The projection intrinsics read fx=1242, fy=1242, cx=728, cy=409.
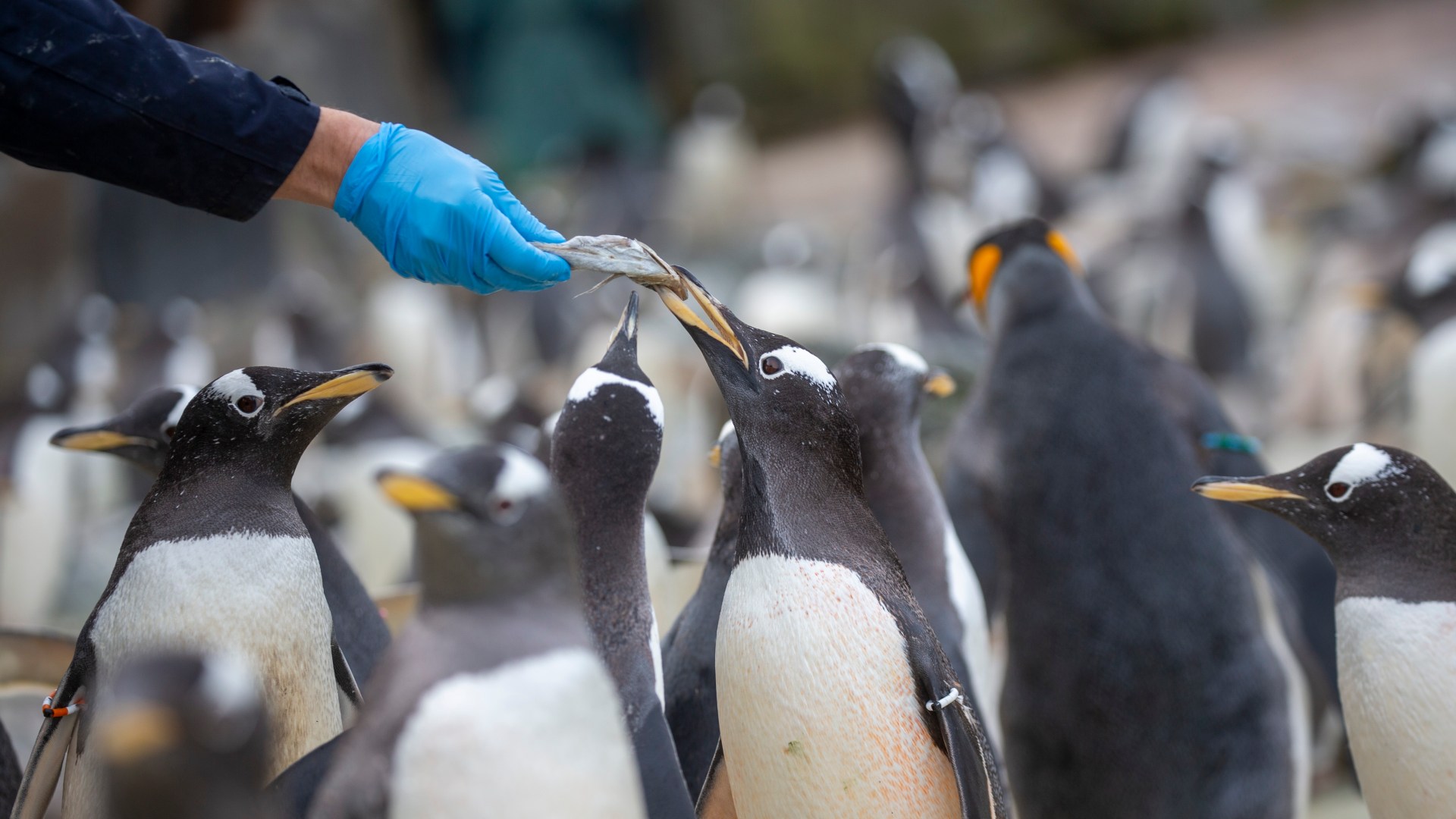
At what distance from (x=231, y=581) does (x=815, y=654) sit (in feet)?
2.51

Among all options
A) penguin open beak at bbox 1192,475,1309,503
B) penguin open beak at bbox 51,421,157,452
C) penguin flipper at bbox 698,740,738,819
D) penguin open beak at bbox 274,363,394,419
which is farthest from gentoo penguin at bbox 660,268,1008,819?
penguin open beak at bbox 51,421,157,452

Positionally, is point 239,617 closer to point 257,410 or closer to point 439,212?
point 257,410

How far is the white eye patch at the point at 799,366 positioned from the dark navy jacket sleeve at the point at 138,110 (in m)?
0.76

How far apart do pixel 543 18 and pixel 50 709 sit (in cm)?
1274

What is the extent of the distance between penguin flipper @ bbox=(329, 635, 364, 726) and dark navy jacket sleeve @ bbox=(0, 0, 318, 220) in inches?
26.4

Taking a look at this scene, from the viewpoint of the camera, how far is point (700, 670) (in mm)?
1936

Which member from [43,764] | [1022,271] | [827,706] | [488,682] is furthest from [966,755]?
[1022,271]

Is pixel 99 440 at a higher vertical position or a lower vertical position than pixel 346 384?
lower

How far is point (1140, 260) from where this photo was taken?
24.7 feet

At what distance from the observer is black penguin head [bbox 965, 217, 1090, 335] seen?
257cm

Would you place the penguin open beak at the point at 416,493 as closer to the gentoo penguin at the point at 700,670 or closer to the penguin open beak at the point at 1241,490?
the gentoo penguin at the point at 700,670

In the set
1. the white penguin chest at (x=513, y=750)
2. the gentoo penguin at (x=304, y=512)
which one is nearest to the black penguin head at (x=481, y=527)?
the white penguin chest at (x=513, y=750)

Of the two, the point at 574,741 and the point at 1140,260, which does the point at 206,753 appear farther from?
the point at 1140,260

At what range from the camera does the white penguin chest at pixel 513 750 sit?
126 centimetres
